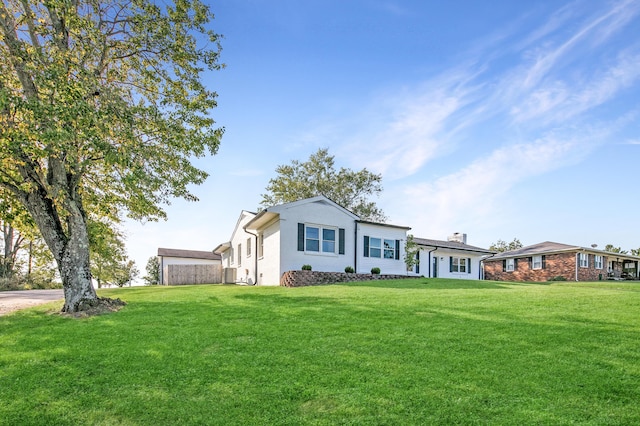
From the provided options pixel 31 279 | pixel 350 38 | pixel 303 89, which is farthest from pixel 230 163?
pixel 31 279

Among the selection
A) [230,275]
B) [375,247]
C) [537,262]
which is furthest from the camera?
[537,262]

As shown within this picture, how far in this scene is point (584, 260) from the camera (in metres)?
31.2

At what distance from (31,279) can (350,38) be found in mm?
33482

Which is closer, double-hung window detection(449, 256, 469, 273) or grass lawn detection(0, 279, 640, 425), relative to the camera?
grass lawn detection(0, 279, 640, 425)

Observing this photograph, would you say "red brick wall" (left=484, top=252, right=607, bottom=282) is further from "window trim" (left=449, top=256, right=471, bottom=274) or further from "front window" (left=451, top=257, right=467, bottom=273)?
"front window" (left=451, top=257, right=467, bottom=273)

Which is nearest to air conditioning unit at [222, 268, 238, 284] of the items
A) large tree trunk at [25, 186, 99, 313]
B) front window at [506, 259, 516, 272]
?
large tree trunk at [25, 186, 99, 313]

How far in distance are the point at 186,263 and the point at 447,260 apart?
27376 mm

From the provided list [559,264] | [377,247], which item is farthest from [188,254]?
[559,264]

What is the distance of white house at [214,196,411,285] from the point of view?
59.3ft

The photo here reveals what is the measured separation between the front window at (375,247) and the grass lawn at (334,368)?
12.9 metres

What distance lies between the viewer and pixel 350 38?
11828 millimetres

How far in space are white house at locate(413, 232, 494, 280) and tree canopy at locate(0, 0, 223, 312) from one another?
66.6ft

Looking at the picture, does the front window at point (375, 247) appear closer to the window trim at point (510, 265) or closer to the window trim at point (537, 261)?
the window trim at point (537, 261)

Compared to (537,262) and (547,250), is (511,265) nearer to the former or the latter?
(537,262)
